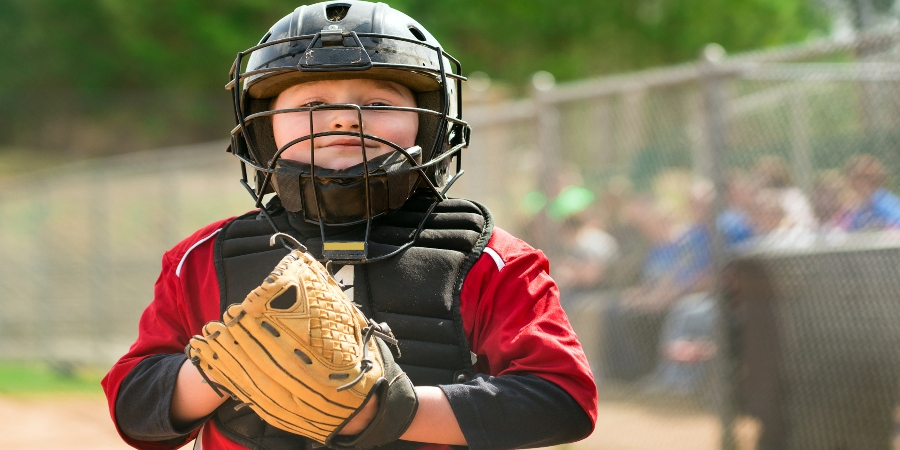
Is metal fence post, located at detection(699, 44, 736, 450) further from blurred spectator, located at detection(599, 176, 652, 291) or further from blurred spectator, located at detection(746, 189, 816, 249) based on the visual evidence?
blurred spectator, located at detection(599, 176, 652, 291)

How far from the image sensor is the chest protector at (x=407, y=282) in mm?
2279

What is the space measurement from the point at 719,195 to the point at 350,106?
3.55m

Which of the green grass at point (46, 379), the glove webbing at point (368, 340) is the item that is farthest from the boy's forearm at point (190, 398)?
the green grass at point (46, 379)

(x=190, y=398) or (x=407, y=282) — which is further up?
(x=407, y=282)

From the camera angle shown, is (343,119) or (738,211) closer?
(343,119)

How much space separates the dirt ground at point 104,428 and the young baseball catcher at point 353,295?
3.46m

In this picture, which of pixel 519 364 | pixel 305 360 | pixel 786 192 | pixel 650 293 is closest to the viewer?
pixel 305 360

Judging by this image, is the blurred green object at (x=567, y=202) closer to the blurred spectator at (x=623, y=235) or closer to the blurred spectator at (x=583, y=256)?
the blurred spectator at (x=583, y=256)

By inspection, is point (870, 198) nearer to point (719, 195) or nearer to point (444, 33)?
point (719, 195)

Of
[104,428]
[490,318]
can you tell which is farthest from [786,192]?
[104,428]

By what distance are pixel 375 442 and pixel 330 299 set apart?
12.4 inches

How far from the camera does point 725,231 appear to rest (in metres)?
5.41

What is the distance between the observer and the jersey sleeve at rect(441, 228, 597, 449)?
6.91 ft

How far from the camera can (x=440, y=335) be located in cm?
228
